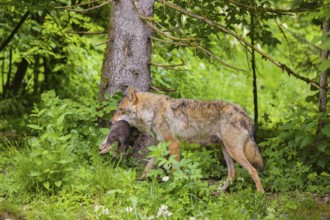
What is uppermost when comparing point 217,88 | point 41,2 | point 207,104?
point 41,2

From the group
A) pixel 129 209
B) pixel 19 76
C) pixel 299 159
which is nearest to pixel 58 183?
pixel 129 209

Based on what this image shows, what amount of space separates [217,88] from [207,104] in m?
9.74

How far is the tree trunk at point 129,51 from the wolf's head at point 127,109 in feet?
1.62

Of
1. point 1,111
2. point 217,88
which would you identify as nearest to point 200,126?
point 1,111

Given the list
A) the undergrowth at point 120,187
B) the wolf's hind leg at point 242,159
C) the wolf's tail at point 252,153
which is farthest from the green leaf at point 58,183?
the wolf's tail at point 252,153

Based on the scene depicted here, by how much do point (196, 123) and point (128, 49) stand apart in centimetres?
158

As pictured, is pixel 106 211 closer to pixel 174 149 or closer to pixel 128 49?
pixel 174 149

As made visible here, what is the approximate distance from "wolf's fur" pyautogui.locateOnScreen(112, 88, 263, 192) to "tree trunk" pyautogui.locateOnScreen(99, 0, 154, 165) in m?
0.44

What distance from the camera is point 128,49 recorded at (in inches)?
332

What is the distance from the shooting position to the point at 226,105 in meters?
7.79

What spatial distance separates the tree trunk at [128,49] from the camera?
27.6ft

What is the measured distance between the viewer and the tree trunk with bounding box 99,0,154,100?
841cm

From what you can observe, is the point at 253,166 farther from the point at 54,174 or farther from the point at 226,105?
the point at 54,174

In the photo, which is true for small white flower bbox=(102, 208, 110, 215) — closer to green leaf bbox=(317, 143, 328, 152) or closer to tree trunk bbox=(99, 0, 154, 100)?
tree trunk bbox=(99, 0, 154, 100)
